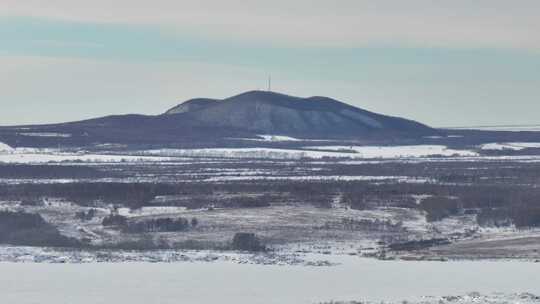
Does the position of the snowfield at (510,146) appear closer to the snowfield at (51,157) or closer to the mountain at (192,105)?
the snowfield at (51,157)

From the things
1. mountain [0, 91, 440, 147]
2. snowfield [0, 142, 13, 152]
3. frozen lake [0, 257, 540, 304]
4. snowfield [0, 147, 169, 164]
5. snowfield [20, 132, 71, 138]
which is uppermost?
mountain [0, 91, 440, 147]

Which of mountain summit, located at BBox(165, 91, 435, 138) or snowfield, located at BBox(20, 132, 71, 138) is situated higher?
mountain summit, located at BBox(165, 91, 435, 138)

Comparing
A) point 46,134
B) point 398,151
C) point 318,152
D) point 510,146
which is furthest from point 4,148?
point 510,146

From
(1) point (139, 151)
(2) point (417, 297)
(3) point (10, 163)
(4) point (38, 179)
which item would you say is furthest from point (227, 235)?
(1) point (139, 151)

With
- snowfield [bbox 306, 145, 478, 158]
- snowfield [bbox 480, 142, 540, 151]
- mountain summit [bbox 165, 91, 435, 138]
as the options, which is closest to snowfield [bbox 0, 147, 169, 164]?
snowfield [bbox 306, 145, 478, 158]

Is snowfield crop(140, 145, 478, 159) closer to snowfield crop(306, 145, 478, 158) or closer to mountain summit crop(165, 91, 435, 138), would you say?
snowfield crop(306, 145, 478, 158)

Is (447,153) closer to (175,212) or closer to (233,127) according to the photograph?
(233,127)

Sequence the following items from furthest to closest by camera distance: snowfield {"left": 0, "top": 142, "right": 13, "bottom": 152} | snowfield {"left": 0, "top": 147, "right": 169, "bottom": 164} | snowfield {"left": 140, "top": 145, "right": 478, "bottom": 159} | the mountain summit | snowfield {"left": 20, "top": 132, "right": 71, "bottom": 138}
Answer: the mountain summit → snowfield {"left": 20, "top": 132, "right": 71, "bottom": 138} → snowfield {"left": 0, "top": 142, "right": 13, "bottom": 152} → snowfield {"left": 140, "top": 145, "right": 478, "bottom": 159} → snowfield {"left": 0, "top": 147, "right": 169, "bottom": 164}
